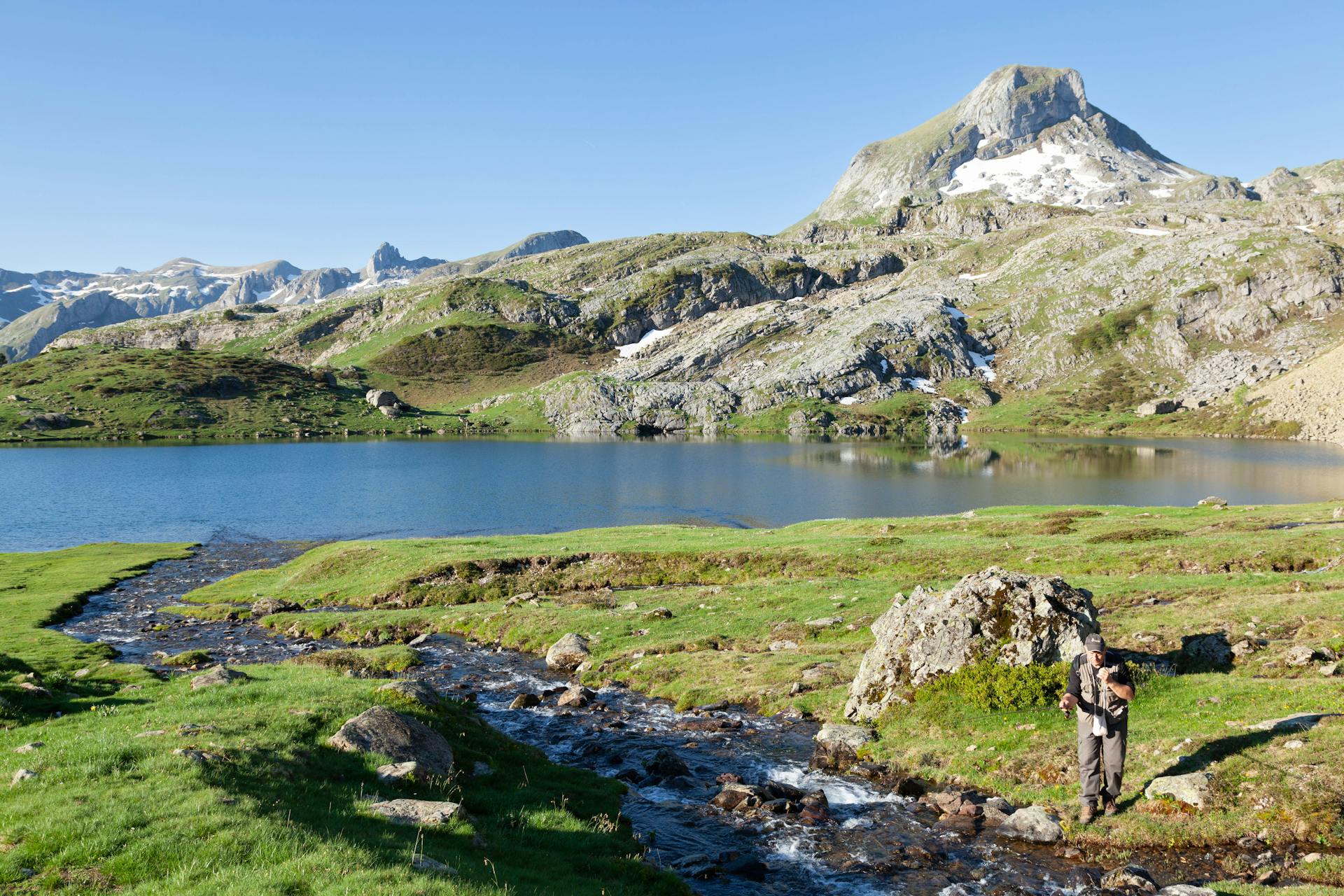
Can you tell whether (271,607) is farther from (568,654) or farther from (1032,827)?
(1032,827)

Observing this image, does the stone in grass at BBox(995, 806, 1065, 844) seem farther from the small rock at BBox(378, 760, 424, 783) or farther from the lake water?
the lake water

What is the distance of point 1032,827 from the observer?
58.2ft

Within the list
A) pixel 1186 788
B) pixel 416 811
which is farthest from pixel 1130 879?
pixel 416 811

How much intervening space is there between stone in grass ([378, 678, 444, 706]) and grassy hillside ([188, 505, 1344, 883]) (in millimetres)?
10747

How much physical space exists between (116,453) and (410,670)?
210 m

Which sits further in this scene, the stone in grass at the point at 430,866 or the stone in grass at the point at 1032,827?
the stone in grass at the point at 1032,827

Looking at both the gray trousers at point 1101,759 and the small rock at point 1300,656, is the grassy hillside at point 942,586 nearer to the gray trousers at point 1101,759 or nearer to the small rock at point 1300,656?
the small rock at point 1300,656

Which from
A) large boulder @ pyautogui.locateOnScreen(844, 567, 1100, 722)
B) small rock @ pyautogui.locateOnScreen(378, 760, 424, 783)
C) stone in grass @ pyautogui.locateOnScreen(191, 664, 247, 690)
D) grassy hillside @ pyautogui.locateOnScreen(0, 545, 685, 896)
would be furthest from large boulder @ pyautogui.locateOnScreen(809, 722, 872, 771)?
stone in grass @ pyautogui.locateOnScreen(191, 664, 247, 690)

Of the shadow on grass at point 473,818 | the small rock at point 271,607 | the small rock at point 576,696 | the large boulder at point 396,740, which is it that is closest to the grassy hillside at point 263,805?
the shadow on grass at point 473,818

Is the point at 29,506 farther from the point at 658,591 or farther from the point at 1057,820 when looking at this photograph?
the point at 1057,820

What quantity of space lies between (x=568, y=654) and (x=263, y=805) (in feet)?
76.1

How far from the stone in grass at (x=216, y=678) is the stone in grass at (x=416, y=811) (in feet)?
41.2

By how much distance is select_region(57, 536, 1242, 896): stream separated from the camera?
16.4m

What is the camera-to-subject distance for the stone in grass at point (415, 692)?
75.5 ft
